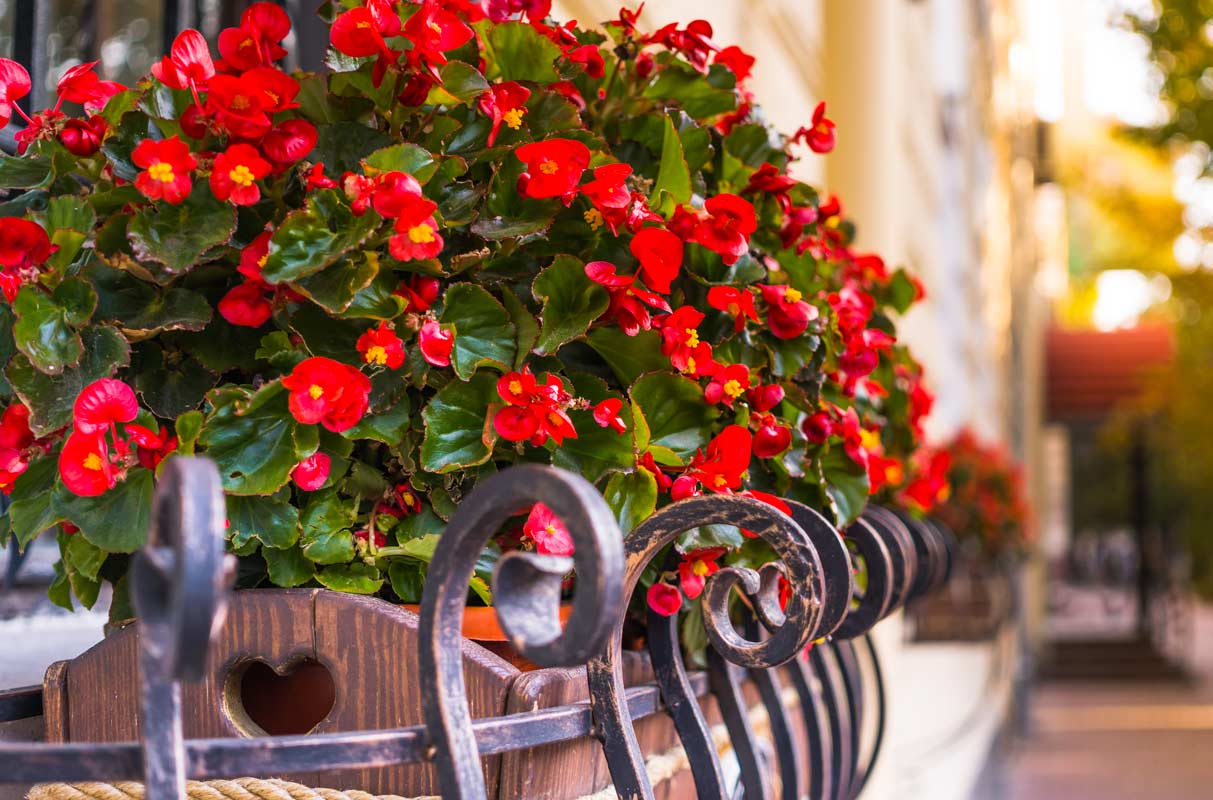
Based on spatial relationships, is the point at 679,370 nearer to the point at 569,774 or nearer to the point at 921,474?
the point at 569,774

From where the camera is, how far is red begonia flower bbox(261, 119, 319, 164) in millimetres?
755

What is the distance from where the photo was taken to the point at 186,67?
0.75 m

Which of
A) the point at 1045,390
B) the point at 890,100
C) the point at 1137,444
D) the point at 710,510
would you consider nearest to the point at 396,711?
the point at 710,510

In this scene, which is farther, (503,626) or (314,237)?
(314,237)

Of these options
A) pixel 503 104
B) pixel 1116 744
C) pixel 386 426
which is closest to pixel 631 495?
pixel 386 426

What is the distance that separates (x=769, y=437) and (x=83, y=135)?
507mm

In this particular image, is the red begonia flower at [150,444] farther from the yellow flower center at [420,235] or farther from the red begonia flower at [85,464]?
the yellow flower center at [420,235]

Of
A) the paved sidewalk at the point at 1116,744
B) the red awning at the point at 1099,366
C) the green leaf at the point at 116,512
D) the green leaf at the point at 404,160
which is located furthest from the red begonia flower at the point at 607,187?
the red awning at the point at 1099,366

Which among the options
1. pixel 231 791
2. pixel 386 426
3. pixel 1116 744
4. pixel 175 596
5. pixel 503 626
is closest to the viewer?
pixel 175 596

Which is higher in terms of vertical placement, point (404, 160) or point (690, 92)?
point (690, 92)

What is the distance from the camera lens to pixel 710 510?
71 cm

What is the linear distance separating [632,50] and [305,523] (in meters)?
0.50

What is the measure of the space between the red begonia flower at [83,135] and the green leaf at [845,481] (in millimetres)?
596

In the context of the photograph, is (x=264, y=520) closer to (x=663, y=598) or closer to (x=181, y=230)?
(x=181, y=230)
